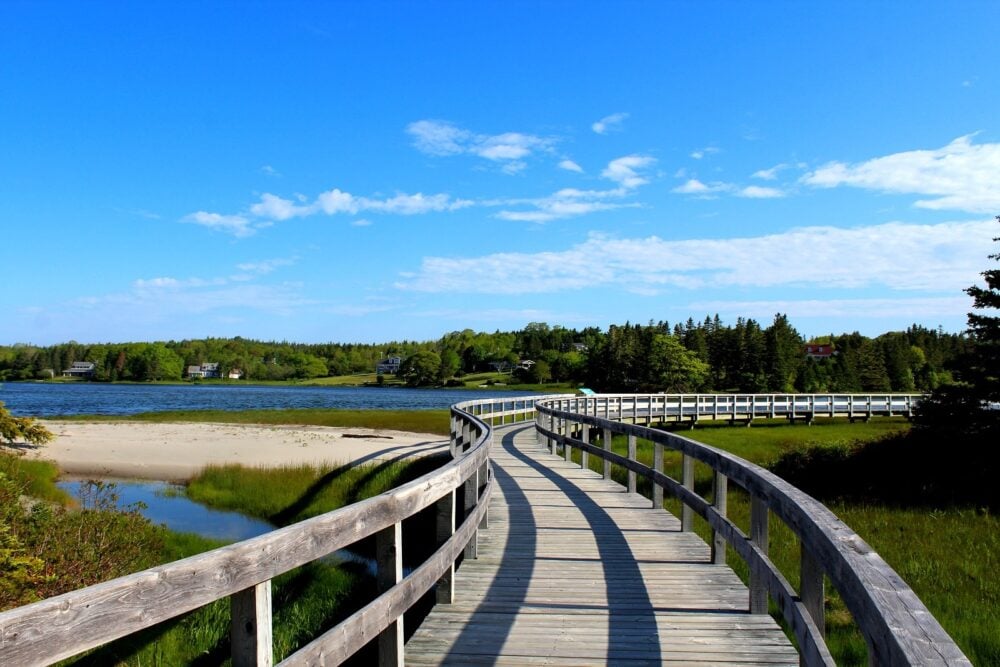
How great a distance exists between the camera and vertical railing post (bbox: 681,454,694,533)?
7.88 metres

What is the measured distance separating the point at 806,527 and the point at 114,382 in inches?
8111

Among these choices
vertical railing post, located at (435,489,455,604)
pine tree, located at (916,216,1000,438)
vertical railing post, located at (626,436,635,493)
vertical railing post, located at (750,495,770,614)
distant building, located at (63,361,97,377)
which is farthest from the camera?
distant building, located at (63,361,97,377)

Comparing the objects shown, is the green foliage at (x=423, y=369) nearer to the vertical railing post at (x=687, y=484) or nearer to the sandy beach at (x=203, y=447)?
the sandy beach at (x=203, y=447)

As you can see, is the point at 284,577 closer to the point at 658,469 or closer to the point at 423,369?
the point at 658,469

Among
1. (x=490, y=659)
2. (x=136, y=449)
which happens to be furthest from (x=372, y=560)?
(x=136, y=449)

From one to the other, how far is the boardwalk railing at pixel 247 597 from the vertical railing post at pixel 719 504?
286 centimetres

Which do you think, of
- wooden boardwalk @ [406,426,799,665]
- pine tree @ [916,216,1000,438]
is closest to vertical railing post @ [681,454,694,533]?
wooden boardwalk @ [406,426,799,665]

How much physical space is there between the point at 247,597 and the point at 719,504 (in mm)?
4911

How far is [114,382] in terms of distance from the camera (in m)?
184

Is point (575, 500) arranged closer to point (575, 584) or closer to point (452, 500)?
point (575, 584)

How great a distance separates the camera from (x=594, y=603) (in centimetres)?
561

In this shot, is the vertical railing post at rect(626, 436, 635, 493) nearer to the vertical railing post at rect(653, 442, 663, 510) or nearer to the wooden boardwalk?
the vertical railing post at rect(653, 442, 663, 510)

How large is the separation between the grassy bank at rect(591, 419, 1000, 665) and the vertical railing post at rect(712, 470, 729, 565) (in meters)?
1.16

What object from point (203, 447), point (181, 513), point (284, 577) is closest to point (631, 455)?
point (284, 577)
